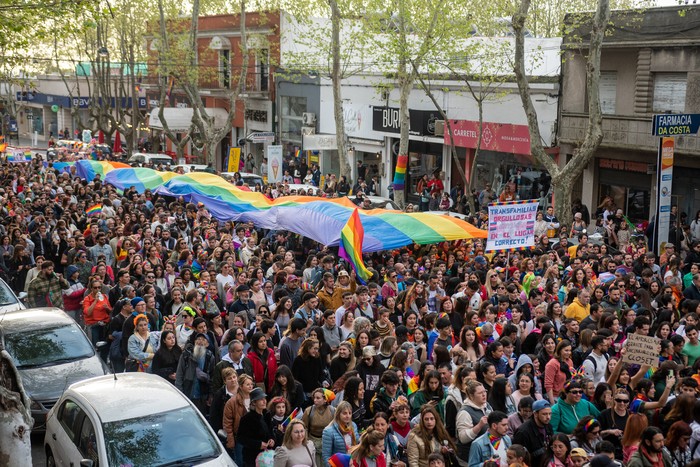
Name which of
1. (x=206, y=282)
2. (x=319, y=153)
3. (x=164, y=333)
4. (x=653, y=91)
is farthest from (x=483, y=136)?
(x=164, y=333)

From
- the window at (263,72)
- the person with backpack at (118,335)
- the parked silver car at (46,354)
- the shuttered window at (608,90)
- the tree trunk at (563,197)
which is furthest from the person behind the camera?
the window at (263,72)

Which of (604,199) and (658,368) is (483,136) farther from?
(658,368)

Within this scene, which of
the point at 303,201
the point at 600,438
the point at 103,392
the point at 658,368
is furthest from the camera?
the point at 303,201

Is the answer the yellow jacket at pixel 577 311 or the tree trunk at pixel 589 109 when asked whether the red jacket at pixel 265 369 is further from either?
the tree trunk at pixel 589 109

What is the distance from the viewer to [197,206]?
885 inches

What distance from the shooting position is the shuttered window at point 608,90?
2703 centimetres

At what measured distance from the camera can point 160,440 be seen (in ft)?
28.1

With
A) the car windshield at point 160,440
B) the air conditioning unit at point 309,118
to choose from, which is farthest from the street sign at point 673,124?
the air conditioning unit at point 309,118

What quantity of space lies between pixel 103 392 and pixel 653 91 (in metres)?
20.5

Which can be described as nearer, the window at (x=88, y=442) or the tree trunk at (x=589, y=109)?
the window at (x=88, y=442)

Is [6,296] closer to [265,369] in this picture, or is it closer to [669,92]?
[265,369]

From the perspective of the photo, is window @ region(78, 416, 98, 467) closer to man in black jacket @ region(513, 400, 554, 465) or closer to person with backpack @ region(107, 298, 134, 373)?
person with backpack @ region(107, 298, 134, 373)

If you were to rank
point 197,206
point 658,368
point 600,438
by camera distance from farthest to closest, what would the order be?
point 197,206
point 658,368
point 600,438

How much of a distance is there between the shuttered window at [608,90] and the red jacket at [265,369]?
19337 mm
